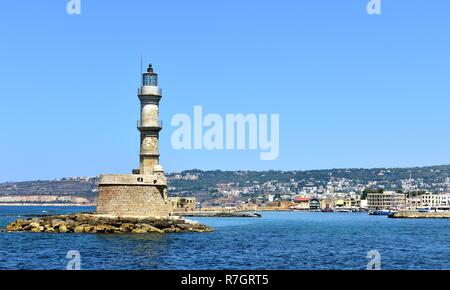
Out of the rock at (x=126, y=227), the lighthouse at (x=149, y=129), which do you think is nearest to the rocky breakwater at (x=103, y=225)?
the rock at (x=126, y=227)

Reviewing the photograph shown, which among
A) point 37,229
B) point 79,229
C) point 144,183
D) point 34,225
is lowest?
point 37,229

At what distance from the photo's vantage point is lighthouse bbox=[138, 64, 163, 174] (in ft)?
194

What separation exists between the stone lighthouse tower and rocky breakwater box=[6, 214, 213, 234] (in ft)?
2.92

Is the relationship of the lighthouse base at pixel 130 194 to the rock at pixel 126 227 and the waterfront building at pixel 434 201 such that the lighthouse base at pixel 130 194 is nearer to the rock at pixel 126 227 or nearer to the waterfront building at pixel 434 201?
the rock at pixel 126 227

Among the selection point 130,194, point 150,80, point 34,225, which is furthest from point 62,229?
point 150,80

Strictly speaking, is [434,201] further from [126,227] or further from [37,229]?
[126,227]

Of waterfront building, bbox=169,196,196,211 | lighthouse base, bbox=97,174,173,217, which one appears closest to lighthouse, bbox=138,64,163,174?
lighthouse base, bbox=97,174,173,217

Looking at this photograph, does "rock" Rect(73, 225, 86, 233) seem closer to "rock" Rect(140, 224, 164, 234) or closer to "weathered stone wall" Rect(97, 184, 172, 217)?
"weathered stone wall" Rect(97, 184, 172, 217)

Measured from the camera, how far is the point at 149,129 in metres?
59.1

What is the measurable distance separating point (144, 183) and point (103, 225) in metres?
4.38

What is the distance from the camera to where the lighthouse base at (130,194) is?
55.4 m
